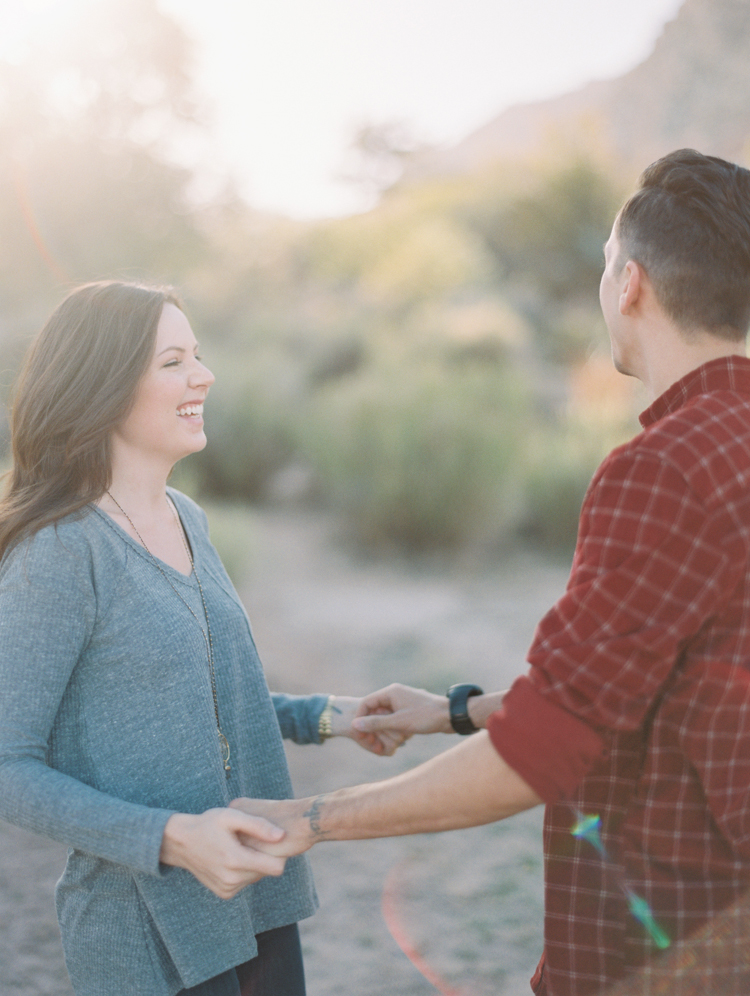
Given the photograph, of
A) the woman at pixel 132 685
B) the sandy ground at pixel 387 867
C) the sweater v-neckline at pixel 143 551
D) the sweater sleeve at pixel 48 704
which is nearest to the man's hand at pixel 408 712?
the woman at pixel 132 685

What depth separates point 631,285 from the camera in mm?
1265

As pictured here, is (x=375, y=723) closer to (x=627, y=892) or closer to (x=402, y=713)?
(x=402, y=713)

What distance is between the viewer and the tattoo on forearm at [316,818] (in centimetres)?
130

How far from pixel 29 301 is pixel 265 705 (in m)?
13.4

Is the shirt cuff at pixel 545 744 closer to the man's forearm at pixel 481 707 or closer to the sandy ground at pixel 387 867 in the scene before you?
the man's forearm at pixel 481 707

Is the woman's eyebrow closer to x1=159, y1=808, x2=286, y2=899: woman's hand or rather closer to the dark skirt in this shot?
x1=159, y1=808, x2=286, y2=899: woman's hand

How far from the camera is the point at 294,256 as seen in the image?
27.4 metres

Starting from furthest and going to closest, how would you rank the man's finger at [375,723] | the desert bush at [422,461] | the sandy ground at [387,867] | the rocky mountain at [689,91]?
the rocky mountain at [689,91]
the desert bush at [422,461]
the sandy ground at [387,867]
the man's finger at [375,723]

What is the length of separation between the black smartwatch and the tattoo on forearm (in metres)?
0.51

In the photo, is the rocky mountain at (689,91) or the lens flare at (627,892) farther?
the rocky mountain at (689,91)

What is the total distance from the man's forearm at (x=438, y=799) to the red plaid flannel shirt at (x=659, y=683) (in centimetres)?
3

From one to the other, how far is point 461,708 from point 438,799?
626mm

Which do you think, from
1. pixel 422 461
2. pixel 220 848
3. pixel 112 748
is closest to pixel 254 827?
pixel 220 848

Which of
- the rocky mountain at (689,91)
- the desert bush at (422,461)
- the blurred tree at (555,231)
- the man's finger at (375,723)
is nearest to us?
the man's finger at (375,723)
